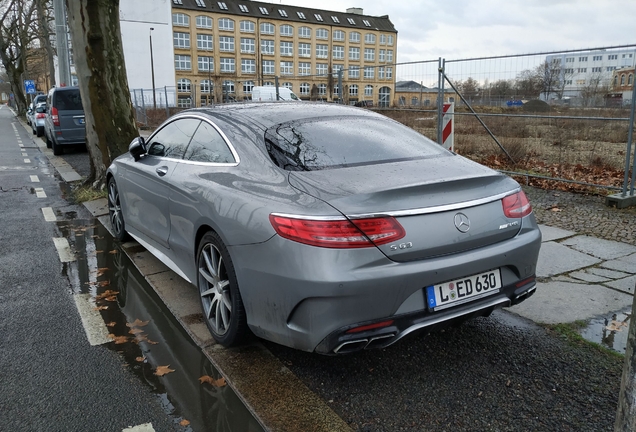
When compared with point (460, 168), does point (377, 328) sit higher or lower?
lower

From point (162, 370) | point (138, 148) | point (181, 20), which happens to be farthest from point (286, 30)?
point (162, 370)

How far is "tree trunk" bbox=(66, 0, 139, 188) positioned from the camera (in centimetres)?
881

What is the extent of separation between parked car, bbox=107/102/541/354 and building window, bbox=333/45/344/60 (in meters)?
89.4

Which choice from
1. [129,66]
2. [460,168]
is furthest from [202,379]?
[129,66]

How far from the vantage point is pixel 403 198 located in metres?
2.89

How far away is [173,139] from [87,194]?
5.19 m

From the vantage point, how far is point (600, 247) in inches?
220

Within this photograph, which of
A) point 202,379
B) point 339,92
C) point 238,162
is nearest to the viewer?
point 202,379

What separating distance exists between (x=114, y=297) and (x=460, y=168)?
122 inches

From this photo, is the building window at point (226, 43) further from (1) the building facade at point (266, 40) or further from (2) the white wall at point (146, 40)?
(2) the white wall at point (146, 40)

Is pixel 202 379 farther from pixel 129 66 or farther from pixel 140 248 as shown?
pixel 129 66

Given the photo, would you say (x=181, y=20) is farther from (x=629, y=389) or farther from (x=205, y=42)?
(x=629, y=389)

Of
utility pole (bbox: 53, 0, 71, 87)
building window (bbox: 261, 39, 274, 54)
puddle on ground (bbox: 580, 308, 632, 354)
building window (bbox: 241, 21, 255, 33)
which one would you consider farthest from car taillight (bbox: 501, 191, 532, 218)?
building window (bbox: 261, 39, 274, 54)

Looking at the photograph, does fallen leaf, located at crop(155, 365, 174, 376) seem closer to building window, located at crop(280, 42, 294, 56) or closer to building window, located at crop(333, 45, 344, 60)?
building window, located at crop(280, 42, 294, 56)
